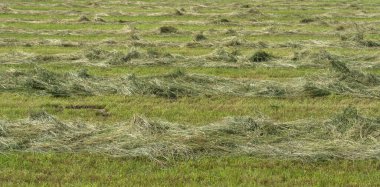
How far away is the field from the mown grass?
0.02m

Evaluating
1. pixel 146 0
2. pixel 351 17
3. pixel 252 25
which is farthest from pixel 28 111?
pixel 146 0

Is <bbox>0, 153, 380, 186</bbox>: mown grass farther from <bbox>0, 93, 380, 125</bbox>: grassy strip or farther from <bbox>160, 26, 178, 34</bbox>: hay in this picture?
<bbox>160, 26, 178, 34</bbox>: hay

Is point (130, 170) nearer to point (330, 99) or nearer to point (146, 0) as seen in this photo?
point (330, 99)

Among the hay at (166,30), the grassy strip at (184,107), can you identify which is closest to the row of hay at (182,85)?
the grassy strip at (184,107)

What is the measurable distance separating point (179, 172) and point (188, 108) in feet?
14.6

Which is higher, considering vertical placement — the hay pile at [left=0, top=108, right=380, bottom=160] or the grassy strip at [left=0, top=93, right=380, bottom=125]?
the hay pile at [left=0, top=108, right=380, bottom=160]

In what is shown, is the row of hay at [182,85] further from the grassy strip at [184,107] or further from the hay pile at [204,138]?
the hay pile at [204,138]

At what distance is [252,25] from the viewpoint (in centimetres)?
3331

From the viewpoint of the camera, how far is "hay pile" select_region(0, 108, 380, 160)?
11484 mm

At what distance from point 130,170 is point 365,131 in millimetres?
4695

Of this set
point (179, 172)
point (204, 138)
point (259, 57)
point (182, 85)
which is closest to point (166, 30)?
point (259, 57)

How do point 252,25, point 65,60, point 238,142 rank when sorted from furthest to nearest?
1. point 252,25
2. point 65,60
3. point 238,142

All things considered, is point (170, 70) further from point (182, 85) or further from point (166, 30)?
point (166, 30)

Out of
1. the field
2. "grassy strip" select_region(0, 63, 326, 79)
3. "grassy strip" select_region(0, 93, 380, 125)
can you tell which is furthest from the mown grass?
"grassy strip" select_region(0, 63, 326, 79)
